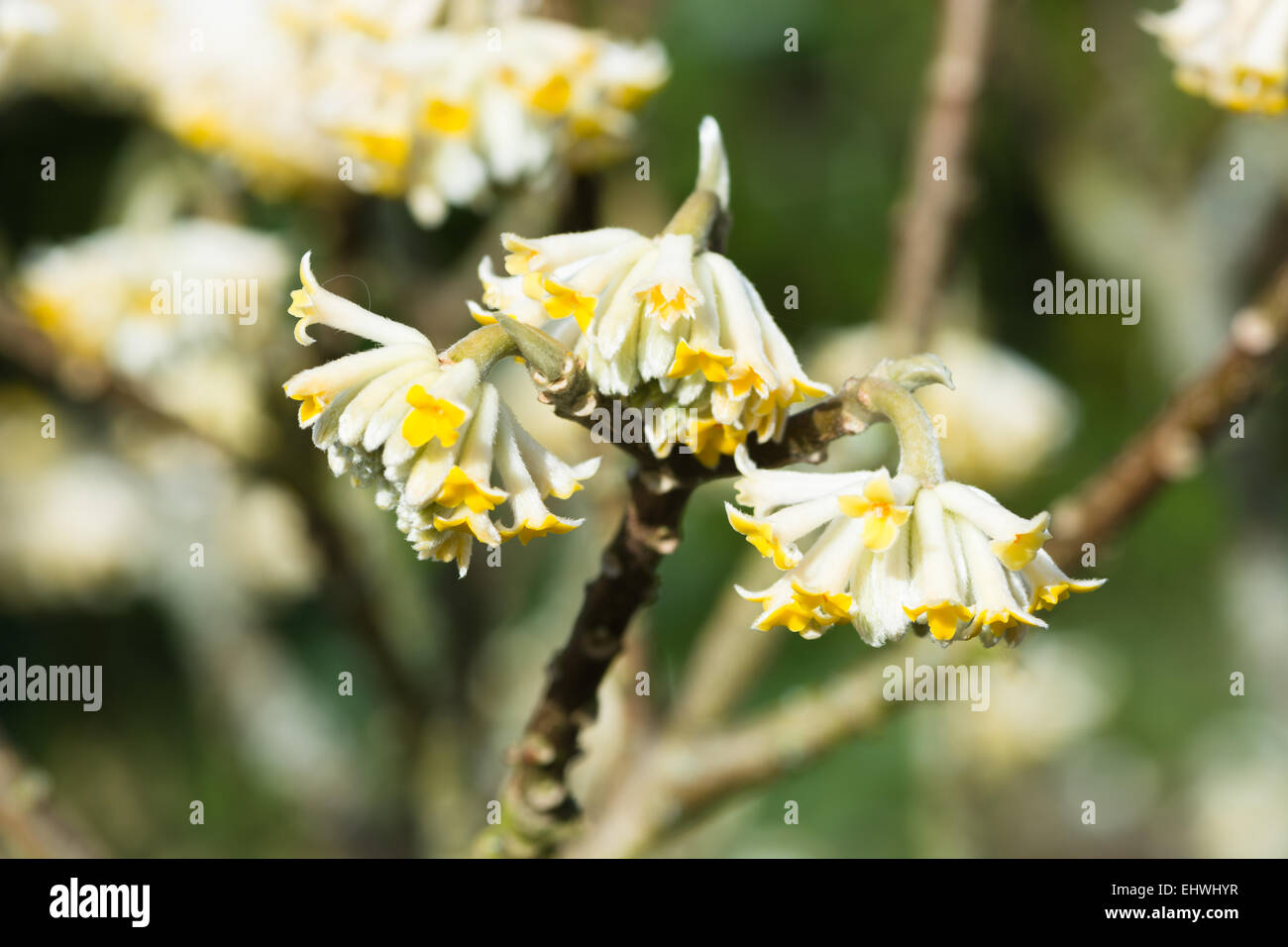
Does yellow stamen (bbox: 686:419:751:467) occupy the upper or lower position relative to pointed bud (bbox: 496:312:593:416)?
lower

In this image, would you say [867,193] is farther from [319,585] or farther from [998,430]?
[319,585]

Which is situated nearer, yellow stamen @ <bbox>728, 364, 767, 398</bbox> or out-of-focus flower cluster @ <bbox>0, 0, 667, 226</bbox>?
yellow stamen @ <bbox>728, 364, 767, 398</bbox>

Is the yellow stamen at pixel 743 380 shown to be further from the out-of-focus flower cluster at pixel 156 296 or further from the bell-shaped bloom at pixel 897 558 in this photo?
the out-of-focus flower cluster at pixel 156 296

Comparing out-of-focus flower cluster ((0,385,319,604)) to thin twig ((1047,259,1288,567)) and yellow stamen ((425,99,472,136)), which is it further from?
thin twig ((1047,259,1288,567))

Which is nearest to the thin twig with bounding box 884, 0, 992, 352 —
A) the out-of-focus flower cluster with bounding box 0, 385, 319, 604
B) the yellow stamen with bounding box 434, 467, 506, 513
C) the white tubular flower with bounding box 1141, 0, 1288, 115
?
the white tubular flower with bounding box 1141, 0, 1288, 115

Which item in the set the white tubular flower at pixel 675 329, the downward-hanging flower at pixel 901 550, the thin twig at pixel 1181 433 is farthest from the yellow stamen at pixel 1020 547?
the thin twig at pixel 1181 433

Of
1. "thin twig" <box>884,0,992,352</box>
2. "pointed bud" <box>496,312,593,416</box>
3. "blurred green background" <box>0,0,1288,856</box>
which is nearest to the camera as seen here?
"pointed bud" <box>496,312,593,416</box>
